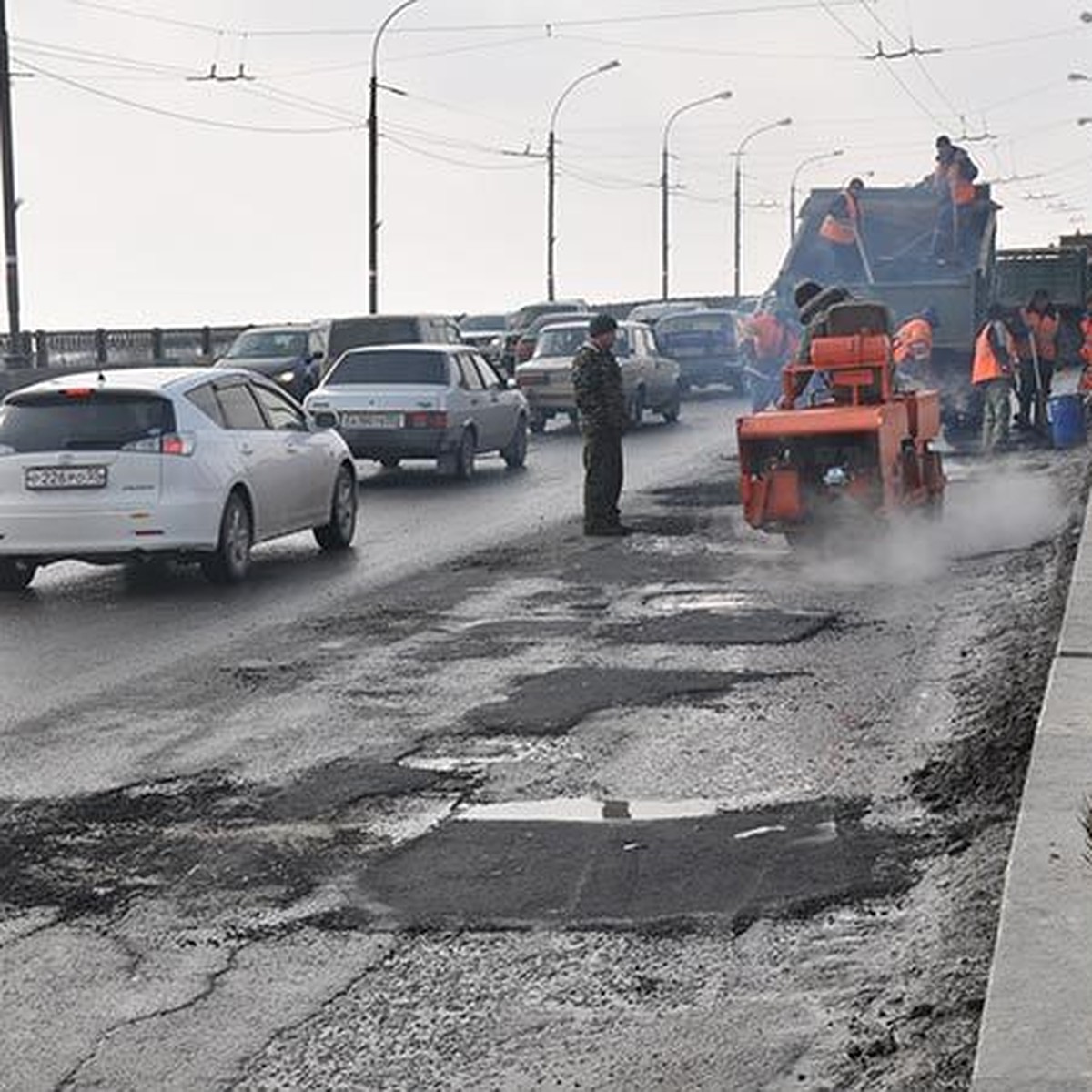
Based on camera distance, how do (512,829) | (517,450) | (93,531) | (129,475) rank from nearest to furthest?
(512,829)
(93,531)
(129,475)
(517,450)

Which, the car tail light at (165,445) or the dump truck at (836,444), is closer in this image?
the car tail light at (165,445)

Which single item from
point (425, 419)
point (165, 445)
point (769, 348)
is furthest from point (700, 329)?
point (165, 445)

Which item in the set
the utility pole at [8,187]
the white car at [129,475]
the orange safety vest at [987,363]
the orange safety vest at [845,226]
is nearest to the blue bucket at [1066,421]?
the orange safety vest at [987,363]

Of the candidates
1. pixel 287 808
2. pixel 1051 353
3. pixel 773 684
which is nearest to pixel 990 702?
pixel 773 684

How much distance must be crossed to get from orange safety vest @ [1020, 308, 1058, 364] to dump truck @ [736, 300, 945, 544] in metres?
13.3

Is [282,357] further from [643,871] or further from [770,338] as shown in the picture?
[643,871]

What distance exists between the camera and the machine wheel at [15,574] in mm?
16656

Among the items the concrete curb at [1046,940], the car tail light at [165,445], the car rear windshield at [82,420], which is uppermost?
the car rear windshield at [82,420]

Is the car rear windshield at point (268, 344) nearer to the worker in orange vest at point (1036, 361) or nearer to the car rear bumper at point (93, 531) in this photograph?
the worker in orange vest at point (1036, 361)

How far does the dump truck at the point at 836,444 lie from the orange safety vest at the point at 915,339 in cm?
698

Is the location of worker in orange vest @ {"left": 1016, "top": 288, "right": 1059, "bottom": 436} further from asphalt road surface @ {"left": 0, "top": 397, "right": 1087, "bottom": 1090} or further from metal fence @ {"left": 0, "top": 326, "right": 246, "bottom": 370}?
metal fence @ {"left": 0, "top": 326, "right": 246, "bottom": 370}

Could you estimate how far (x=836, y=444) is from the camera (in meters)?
18.1

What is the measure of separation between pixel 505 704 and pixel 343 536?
8.39m

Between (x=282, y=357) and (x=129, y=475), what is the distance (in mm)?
27115
